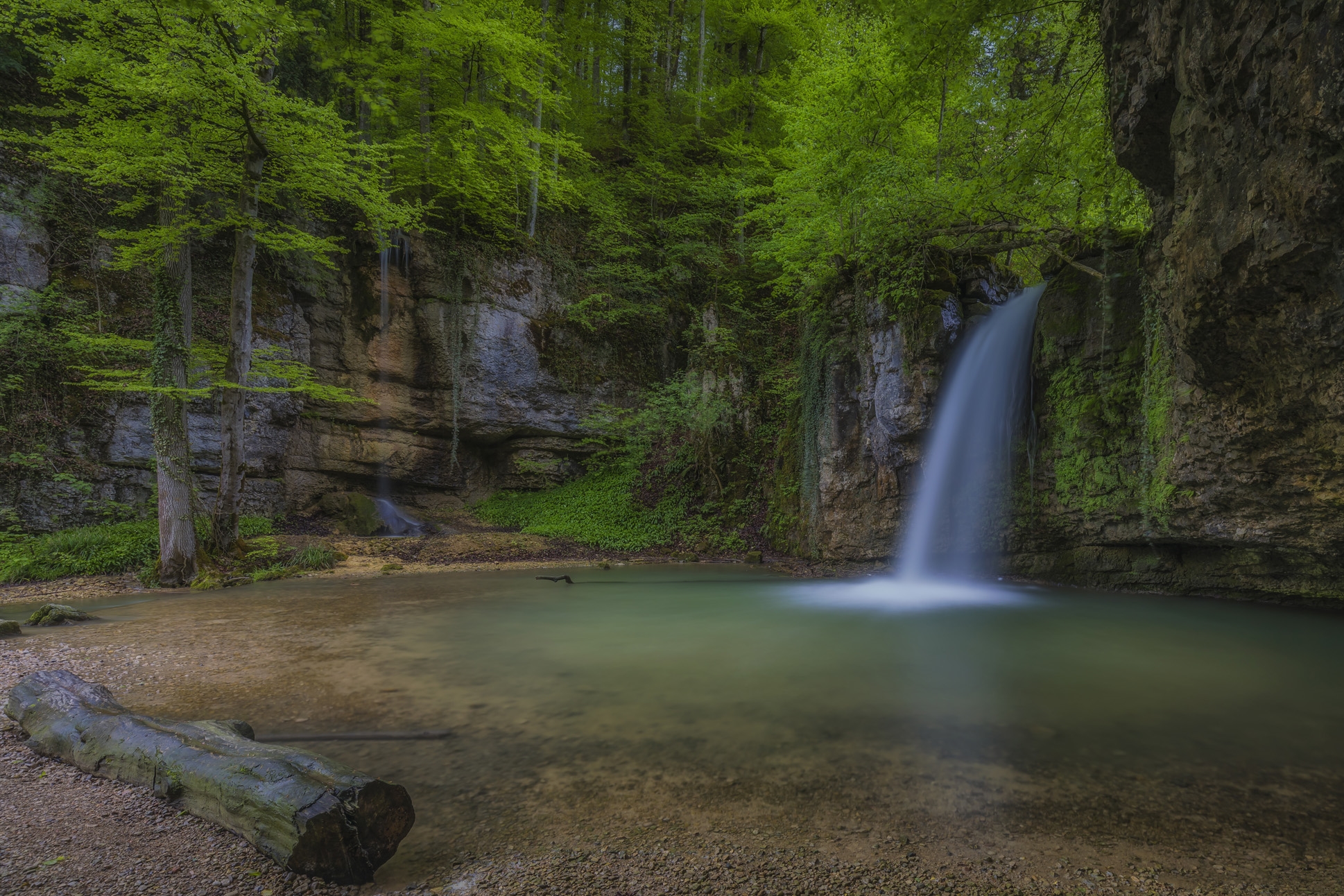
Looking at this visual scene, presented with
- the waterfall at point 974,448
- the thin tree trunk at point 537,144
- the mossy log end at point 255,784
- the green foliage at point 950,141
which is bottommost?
the mossy log end at point 255,784

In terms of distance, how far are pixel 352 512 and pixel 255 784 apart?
13.2m

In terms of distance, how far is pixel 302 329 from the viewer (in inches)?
553

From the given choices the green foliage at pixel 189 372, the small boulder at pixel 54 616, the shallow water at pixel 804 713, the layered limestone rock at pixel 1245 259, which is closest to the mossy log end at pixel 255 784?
the shallow water at pixel 804 713

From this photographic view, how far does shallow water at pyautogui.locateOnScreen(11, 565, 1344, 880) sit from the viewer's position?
2.43 meters

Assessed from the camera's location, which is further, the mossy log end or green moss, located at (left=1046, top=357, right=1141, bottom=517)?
green moss, located at (left=1046, top=357, right=1141, bottom=517)

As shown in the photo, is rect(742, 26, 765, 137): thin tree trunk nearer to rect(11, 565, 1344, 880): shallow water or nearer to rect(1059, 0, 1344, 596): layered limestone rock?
rect(1059, 0, 1344, 596): layered limestone rock

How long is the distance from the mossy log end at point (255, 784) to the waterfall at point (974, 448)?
909cm

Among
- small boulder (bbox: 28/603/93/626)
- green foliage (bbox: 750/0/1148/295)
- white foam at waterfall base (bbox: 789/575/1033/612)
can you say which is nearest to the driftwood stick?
small boulder (bbox: 28/603/93/626)

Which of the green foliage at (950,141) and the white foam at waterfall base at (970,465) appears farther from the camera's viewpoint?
the white foam at waterfall base at (970,465)

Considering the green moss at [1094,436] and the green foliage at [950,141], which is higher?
the green foliage at [950,141]

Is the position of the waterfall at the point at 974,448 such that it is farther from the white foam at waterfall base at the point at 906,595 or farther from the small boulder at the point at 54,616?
the small boulder at the point at 54,616

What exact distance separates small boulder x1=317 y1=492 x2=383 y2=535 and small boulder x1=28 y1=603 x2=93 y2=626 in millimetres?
7522

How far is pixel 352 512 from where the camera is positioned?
541 inches

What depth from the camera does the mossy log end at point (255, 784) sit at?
1.91 m
